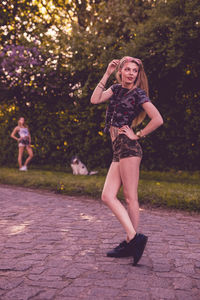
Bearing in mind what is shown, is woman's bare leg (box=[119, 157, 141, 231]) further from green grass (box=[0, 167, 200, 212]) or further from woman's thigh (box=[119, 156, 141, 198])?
green grass (box=[0, 167, 200, 212])

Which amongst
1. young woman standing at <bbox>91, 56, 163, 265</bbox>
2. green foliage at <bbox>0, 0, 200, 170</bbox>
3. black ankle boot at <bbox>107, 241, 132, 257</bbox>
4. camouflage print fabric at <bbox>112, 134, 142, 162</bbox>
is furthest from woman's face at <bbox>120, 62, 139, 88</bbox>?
green foliage at <bbox>0, 0, 200, 170</bbox>

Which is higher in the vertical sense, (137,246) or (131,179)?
(131,179)

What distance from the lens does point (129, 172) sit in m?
3.65

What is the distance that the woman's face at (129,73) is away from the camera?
144 inches

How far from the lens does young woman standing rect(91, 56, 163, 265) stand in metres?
3.60

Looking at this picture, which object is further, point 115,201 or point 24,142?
point 24,142

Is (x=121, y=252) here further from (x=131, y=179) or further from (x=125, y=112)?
(x=125, y=112)

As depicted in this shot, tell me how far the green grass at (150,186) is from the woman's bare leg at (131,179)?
3363 mm

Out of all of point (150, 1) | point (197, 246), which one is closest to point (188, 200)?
point (197, 246)

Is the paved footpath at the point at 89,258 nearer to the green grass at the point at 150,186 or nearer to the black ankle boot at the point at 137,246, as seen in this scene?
the black ankle boot at the point at 137,246

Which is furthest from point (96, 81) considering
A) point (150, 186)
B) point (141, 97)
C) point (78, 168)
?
point (141, 97)

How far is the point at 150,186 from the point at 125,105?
206 inches

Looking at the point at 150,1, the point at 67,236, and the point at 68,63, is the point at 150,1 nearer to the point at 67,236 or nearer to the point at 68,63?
the point at 68,63

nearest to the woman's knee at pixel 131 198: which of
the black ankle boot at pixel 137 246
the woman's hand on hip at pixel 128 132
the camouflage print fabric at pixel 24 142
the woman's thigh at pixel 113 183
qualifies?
the woman's thigh at pixel 113 183
